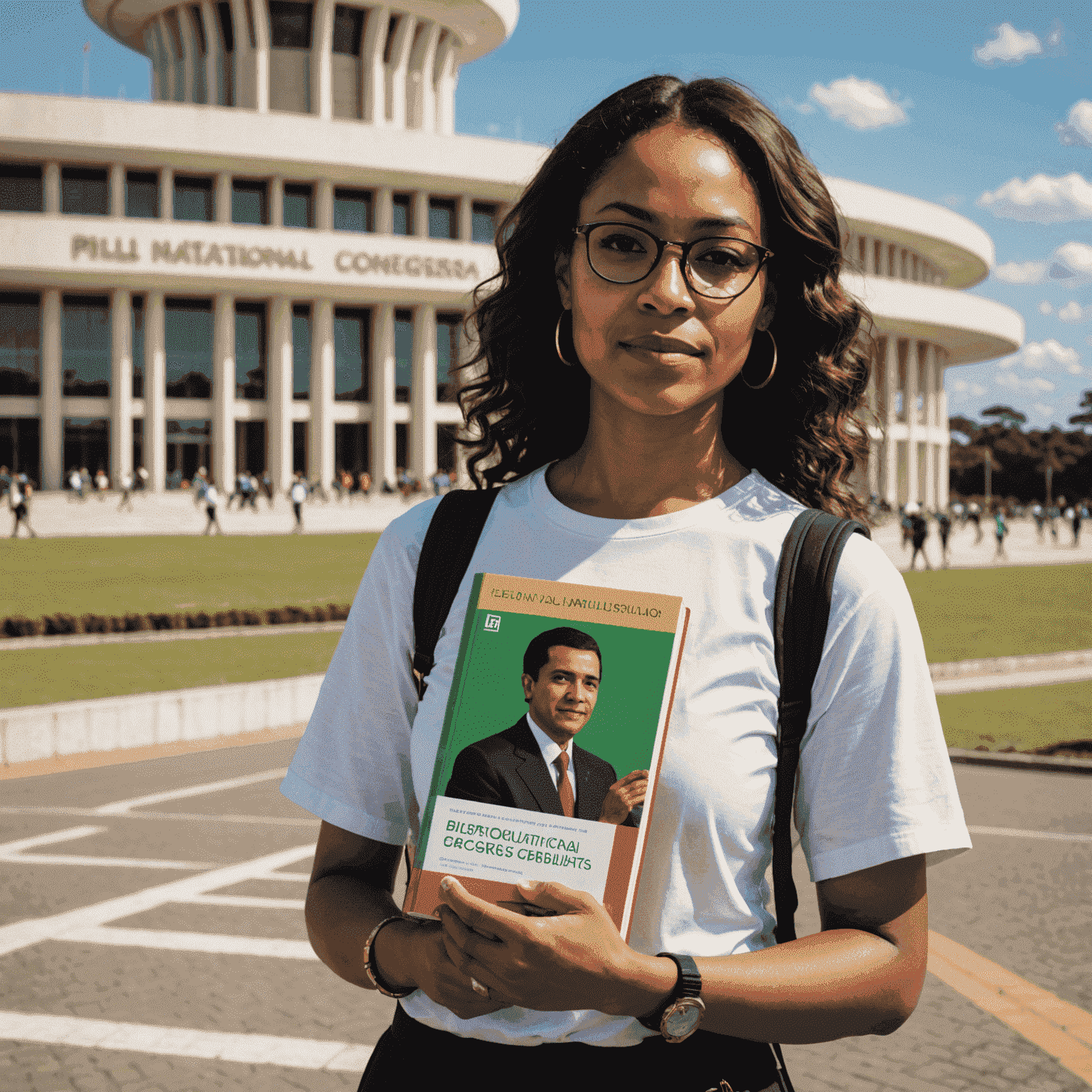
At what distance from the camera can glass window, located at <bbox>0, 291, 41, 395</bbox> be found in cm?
5503

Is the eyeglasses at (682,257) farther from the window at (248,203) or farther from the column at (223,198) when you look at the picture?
the window at (248,203)

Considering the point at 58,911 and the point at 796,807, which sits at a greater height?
the point at 796,807

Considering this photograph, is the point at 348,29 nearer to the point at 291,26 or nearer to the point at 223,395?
the point at 291,26

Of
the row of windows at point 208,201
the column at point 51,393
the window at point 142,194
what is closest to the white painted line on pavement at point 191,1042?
the row of windows at point 208,201

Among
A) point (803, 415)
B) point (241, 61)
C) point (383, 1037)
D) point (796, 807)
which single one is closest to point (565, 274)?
point (803, 415)

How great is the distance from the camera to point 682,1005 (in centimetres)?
150

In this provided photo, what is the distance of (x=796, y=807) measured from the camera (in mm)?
1701

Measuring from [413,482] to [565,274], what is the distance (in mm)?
52479

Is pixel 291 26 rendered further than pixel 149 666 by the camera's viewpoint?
Yes

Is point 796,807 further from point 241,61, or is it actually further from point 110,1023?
point 241,61

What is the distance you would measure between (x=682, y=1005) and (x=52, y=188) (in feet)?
197

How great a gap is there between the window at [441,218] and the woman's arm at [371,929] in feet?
201

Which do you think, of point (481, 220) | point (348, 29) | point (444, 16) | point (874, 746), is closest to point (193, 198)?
point (348, 29)

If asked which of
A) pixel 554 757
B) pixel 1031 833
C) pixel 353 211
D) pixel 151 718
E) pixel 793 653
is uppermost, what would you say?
pixel 353 211
